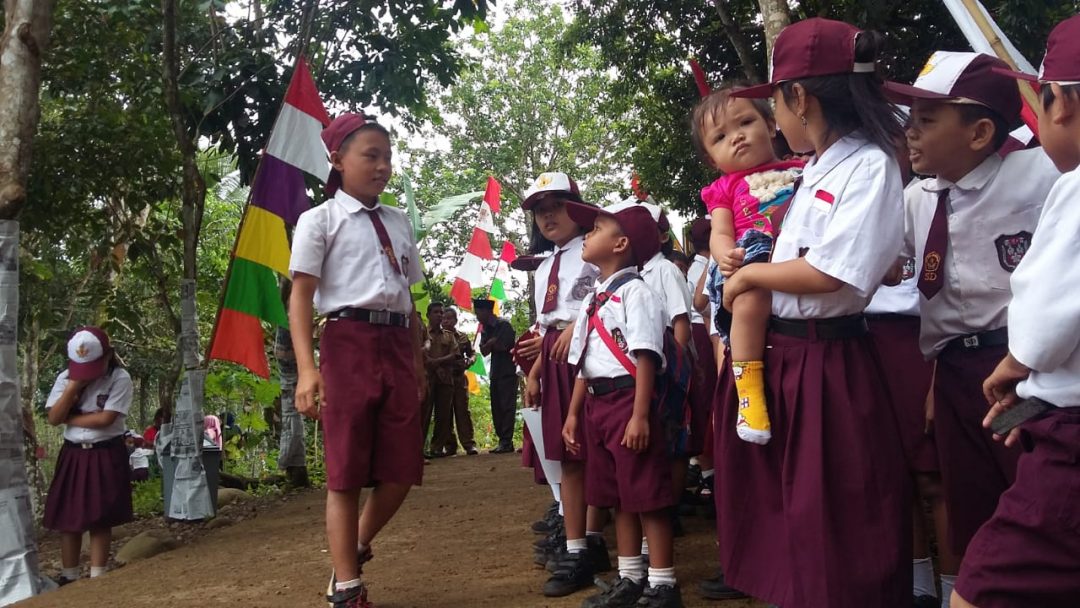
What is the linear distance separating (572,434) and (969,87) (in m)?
1.96

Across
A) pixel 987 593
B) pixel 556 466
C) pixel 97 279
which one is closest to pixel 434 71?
pixel 97 279

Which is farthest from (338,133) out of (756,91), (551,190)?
(756,91)

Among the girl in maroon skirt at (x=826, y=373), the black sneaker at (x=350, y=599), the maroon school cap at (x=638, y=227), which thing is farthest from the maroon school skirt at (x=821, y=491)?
the black sneaker at (x=350, y=599)

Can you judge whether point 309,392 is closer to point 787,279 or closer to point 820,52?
point 787,279

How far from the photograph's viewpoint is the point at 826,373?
2.25m

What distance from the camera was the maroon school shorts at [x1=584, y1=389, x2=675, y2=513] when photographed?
328 centimetres

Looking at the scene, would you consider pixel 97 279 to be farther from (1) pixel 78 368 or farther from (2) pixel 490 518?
(2) pixel 490 518

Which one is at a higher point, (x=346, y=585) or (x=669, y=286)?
(x=669, y=286)

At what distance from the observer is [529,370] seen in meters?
4.95

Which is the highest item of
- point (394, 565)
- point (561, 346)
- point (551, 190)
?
point (551, 190)

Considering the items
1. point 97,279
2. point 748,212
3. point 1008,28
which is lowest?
point 748,212

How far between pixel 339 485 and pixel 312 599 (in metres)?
1.07

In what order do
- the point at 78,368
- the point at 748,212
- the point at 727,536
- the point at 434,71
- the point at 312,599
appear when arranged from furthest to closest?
the point at 434,71
the point at 78,368
the point at 312,599
the point at 748,212
the point at 727,536

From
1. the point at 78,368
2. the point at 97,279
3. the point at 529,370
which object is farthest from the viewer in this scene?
the point at 97,279
